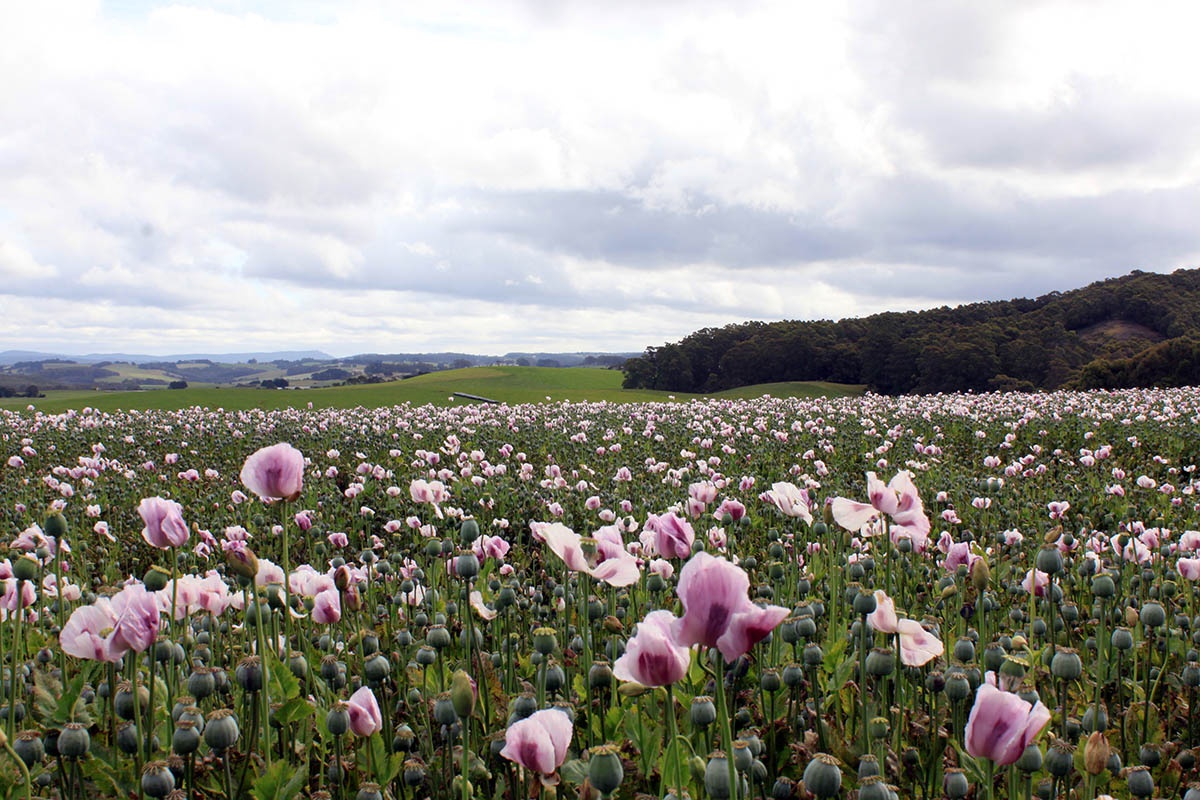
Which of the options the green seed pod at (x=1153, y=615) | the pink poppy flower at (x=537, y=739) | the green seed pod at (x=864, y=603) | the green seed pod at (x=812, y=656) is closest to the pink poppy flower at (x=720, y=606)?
the pink poppy flower at (x=537, y=739)

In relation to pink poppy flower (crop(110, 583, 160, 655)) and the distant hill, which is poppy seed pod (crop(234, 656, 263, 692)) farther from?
the distant hill

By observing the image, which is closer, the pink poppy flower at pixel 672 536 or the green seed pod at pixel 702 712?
the green seed pod at pixel 702 712

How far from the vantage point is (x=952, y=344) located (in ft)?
177

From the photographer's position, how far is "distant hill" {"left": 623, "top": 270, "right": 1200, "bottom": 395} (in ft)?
173

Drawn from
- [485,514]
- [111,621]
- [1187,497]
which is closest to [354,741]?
[111,621]

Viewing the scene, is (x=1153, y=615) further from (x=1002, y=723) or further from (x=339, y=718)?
(x=339, y=718)

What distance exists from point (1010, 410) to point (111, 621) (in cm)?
1666

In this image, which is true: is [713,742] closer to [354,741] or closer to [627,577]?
[627,577]

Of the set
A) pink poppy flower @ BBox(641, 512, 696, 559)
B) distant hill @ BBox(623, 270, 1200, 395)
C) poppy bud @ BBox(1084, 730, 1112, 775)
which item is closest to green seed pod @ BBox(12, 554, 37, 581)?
pink poppy flower @ BBox(641, 512, 696, 559)

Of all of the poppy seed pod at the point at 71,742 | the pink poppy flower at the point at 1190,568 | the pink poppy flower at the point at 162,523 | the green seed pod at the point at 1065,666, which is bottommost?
the pink poppy flower at the point at 1190,568

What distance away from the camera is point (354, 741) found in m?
2.59

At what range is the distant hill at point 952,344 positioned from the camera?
173 feet

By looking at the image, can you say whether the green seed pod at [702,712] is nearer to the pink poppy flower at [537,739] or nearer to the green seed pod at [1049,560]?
the pink poppy flower at [537,739]

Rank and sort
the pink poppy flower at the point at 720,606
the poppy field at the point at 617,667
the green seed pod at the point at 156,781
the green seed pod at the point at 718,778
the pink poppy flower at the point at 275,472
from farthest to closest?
the pink poppy flower at the point at 275,472, the poppy field at the point at 617,667, the green seed pod at the point at 156,781, the green seed pod at the point at 718,778, the pink poppy flower at the point at 720,606
